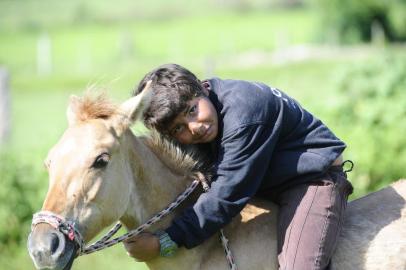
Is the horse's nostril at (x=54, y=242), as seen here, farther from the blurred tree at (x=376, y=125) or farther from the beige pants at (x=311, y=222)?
the blurred tree at (x=376, y=125)

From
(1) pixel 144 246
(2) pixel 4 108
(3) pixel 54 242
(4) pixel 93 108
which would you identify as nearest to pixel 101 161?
(4) pixel 93 108

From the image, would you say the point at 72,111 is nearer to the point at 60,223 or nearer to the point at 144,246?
the point at 60,223

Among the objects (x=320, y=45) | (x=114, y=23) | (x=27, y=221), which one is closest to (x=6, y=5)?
(x=114, y=23)

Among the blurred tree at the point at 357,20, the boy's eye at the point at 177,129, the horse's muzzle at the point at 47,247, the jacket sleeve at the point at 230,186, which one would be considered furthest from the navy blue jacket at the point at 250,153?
the blurred tree at the point at 357,20

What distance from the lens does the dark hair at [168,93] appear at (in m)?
4.52

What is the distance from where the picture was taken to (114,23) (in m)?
70.1

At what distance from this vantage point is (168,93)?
4539 millimetres

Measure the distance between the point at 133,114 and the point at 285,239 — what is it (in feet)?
3.70

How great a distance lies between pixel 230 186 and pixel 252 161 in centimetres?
18

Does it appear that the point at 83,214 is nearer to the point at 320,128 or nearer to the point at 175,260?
the point at 175,260

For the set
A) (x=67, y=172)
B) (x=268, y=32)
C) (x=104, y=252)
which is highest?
(x=67, y=172)

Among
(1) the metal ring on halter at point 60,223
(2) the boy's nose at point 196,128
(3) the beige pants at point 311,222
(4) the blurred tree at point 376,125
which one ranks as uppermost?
(2) the boy's nose at point 196,128

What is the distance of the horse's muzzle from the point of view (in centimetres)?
386

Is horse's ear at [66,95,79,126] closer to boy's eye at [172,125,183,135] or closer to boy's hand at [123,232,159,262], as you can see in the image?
boy's eye at [172,125,183,135]
